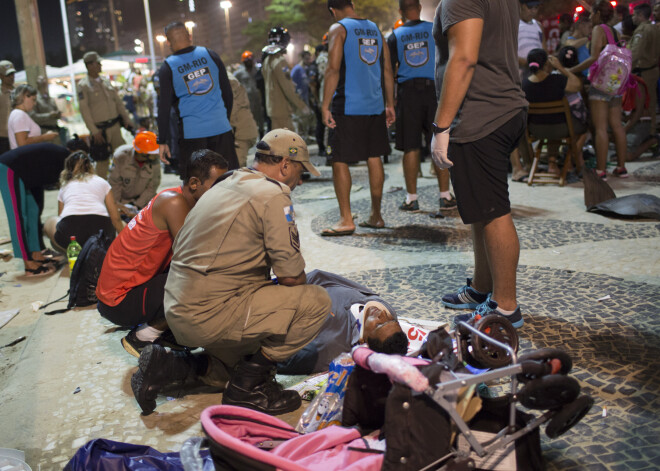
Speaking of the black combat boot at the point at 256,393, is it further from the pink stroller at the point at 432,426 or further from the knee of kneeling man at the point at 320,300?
the pink stroller at the point at 432,426

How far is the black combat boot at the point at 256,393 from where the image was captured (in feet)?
9.24

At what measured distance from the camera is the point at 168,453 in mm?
2410

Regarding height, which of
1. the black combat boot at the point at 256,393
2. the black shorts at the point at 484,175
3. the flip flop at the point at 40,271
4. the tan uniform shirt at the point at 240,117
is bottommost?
the flip flop at the point at 40,271

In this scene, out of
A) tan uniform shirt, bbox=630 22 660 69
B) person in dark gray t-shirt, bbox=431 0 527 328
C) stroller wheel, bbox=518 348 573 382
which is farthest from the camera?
tan uniform shirt, bbox=630 22 660 69

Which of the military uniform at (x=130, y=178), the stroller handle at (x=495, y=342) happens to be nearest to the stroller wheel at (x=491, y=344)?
the stroller handle at (x=495, y=342)

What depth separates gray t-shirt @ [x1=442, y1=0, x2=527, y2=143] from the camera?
3203 mm

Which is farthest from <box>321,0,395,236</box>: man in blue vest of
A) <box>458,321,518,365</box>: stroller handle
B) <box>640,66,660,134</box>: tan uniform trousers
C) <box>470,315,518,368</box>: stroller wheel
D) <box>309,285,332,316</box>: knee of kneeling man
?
<box>640,66,660,134</box>: tan uniform trousers

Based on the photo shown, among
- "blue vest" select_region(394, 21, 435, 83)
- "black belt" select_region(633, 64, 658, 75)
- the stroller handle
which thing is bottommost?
the stroller handle

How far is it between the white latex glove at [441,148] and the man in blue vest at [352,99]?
2.43 meters

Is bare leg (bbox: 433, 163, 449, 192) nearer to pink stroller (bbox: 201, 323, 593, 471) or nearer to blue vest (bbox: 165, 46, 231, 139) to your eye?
blue vest (bbox: 165, 46, 231, 139)

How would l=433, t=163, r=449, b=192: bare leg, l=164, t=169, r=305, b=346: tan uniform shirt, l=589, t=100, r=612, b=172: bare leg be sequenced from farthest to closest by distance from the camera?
l=589, t=100, r=612, b=172: bare leg, l=433, t=163, r=449, b=192: bare leg, l=164, t=169, r=305, b=346: tan uniform shirt

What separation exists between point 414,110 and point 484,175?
10.6 feet

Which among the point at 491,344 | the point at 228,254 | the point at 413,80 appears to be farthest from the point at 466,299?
the point at 413,80

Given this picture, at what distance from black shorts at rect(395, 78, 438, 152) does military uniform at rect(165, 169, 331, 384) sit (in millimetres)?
3807
